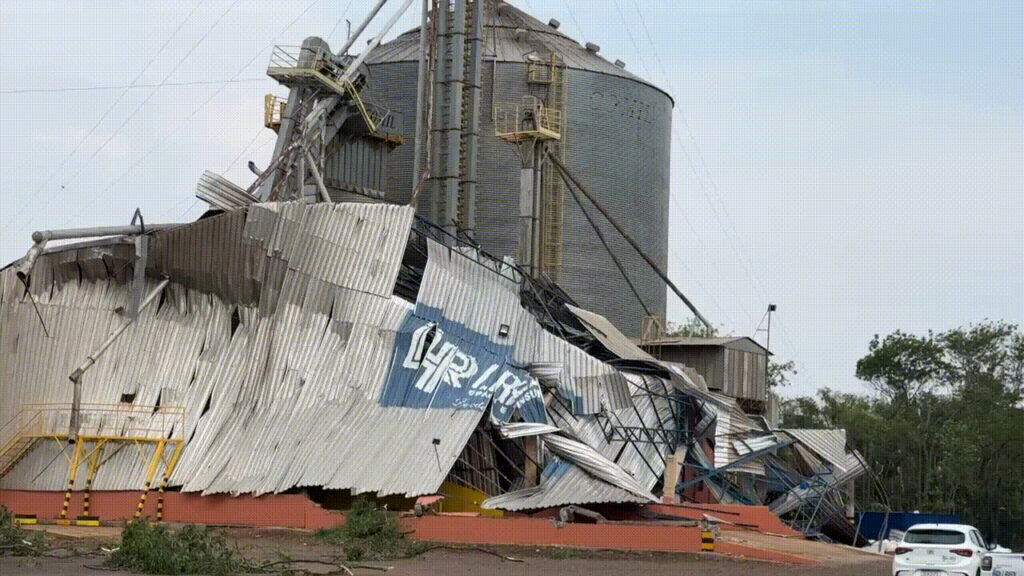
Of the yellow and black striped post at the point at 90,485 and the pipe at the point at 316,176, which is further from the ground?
the pipe at the point at 316,176

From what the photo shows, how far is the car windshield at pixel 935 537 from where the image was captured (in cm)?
2936

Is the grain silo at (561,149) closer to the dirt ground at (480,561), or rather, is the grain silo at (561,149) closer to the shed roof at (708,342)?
the shed roof at (708,342)

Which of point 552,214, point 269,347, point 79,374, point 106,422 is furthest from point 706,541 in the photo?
point 552,214

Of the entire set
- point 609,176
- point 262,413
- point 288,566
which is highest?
point 609,176

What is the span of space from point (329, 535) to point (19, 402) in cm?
1167

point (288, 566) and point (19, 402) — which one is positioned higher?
point (19, 402)

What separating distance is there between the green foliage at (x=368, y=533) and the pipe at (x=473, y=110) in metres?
22.6

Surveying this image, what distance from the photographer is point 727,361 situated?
5819cm

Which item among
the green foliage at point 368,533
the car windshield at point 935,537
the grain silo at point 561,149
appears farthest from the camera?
the grain silo at point 561,149

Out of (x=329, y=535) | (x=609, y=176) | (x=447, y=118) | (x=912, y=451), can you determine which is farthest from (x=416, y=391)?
(x=912, y=451)

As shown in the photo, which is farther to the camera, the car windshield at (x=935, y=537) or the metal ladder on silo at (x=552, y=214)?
the metal ladder on silo at (x=552, y=214)

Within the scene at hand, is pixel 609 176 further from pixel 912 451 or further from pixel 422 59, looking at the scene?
pixel 912 451

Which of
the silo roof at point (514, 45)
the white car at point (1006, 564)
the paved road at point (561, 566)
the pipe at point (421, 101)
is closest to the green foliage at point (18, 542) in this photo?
the paved road at point (561, 566)

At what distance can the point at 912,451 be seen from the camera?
269 feet
